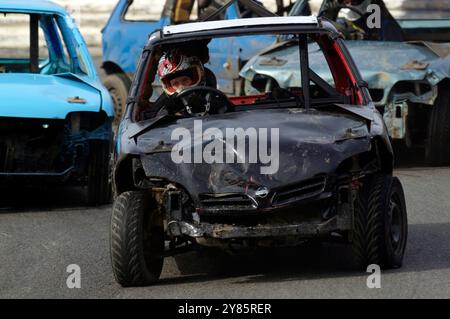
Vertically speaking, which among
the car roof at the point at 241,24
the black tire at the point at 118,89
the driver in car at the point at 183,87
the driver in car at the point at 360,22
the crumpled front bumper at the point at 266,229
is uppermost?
the car roof at the point at 241,24

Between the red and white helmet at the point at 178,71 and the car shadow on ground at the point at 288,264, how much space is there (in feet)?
3.50

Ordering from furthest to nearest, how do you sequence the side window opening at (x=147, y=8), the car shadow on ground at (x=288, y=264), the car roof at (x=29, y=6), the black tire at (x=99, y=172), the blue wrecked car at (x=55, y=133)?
the side window opening at (x=147, y=8), the car roof at (x=29, y=6), the black tire at (x=99, y=172), the blue wrecked car at (x=55, y=133), the car shadow on ground at (x=288, y=264)

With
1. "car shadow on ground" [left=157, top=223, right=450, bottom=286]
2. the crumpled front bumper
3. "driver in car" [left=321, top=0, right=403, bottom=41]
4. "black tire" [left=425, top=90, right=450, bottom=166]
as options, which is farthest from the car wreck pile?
"driver in car" [left=321, top=0, right=403, bottom=41]

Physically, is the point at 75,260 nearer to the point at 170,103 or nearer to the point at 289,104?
the point at 170,103

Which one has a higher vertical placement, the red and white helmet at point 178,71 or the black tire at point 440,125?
the red and white helmet at point 178,71

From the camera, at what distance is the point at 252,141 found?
653 cm

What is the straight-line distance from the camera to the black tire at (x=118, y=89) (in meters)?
15.5

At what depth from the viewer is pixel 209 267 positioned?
7238 mm

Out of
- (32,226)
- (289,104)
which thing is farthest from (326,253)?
(32,226)

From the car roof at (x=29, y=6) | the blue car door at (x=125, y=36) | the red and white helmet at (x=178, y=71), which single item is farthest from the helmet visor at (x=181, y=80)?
the blue car door at (x=125, y=36)

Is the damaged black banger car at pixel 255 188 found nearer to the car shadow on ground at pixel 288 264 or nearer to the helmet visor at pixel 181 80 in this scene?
the car shadow on ground at pixel 288 264

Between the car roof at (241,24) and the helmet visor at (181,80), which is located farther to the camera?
the helmet visor at (181,80)

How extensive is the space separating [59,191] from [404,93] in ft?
10.6

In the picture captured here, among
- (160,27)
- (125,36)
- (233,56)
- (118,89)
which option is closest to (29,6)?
(233,56)
